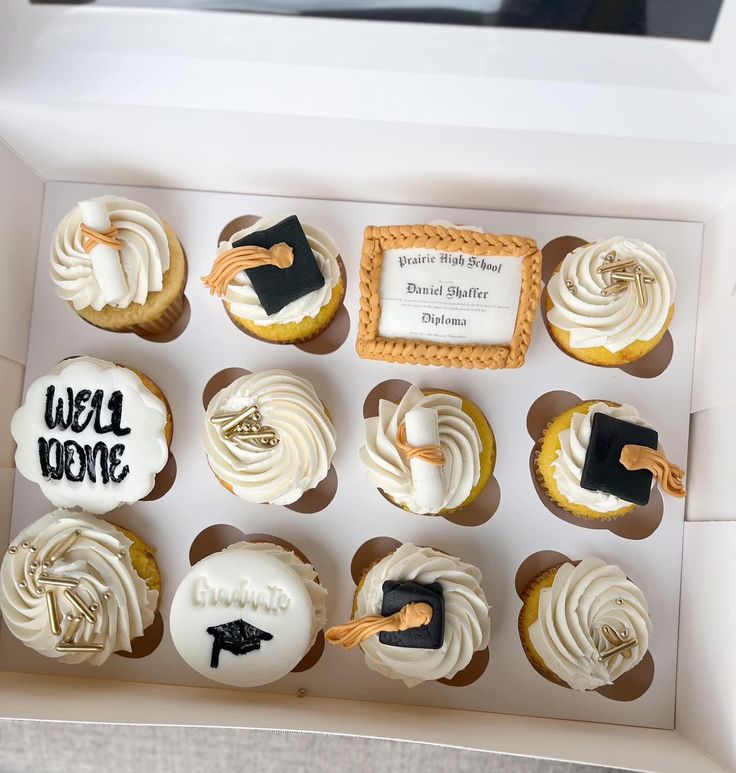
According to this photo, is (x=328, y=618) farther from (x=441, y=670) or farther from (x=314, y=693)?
(x=441, y=670)

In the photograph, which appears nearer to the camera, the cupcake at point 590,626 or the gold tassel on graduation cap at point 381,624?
the gold tassel on graduation cap at point 381,624

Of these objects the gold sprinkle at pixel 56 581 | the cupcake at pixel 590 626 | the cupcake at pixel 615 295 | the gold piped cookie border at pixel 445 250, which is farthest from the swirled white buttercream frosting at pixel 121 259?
the cupcake at pixel 590 626

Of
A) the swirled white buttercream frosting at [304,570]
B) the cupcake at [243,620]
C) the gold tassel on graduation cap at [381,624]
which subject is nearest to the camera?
the gold tassel on graduation cap at [381,624]

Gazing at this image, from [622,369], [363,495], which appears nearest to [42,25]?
[363,495]

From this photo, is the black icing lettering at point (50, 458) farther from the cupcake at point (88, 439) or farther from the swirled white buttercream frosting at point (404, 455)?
the swirled white buttercream frosting at point (404, 455)

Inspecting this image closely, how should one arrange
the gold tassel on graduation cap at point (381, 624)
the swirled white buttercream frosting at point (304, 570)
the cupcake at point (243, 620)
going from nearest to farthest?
the gold tassel on graduation cap at point (381, 624) → the cupcake at point (243, 620) → the swirled white buttercream frosting at point (304, 570)

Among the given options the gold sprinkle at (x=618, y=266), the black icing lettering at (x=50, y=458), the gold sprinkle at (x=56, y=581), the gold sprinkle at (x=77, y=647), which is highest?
the gold sprinkle at (x=618, y=266)
